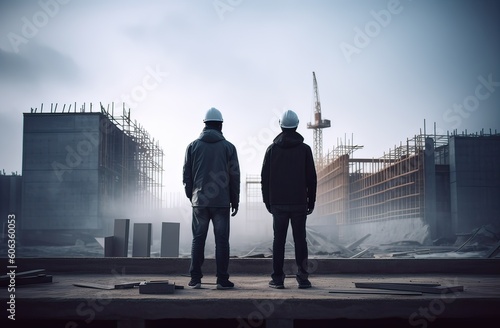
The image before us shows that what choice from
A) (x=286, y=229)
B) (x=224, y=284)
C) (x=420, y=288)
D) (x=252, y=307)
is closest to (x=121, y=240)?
(x=224, y=284)

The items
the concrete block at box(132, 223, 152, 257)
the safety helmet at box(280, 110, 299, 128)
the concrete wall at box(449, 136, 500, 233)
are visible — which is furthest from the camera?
→ the concrete wall at box(449, 136, 500, 233)

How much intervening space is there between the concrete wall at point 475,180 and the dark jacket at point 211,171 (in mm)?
25187

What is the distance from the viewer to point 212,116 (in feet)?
15.7

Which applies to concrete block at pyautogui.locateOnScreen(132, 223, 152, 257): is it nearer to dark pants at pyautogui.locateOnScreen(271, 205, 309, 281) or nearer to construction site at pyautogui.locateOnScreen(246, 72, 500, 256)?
dark pants at pyautogui.locateOnScreen(271, 205, 309, 281)

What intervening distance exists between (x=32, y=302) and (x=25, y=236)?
27095mm

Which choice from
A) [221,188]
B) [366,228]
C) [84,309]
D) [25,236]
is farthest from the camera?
[366,228]

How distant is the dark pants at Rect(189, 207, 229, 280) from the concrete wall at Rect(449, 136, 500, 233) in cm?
2527

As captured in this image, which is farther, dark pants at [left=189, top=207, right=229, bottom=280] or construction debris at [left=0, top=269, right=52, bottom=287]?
dark pants at [left=189, top=207, right=229, bottom=280]

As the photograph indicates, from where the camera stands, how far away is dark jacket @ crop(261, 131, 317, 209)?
459 cm

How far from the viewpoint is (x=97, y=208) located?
92.5 feet

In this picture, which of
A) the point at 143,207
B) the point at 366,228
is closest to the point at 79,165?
the point at 143,207

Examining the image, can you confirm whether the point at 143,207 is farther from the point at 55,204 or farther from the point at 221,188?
the point at 221,188

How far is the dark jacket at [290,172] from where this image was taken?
15.0ft

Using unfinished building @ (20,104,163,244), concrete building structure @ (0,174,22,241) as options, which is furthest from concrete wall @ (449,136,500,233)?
concrete building structure @ (0,174,22,241)
